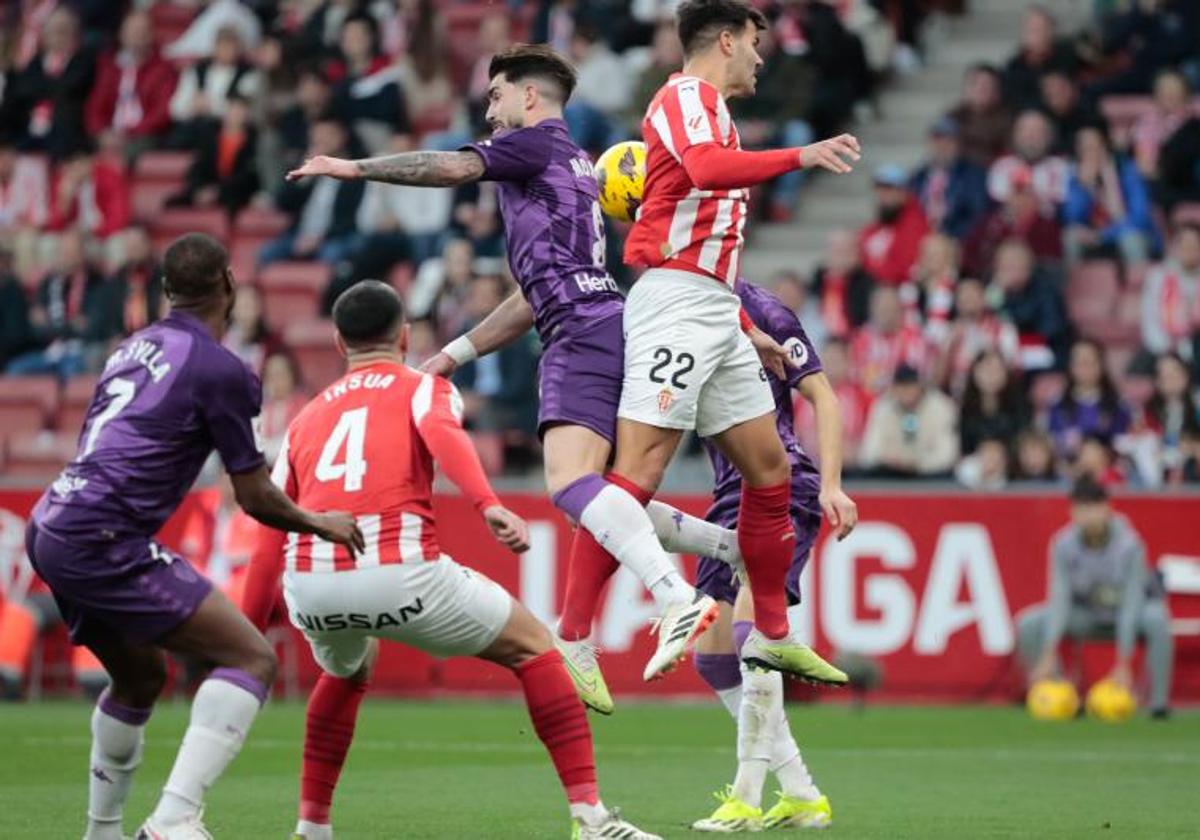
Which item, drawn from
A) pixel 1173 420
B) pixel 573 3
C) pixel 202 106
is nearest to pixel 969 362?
pixel 1173 420

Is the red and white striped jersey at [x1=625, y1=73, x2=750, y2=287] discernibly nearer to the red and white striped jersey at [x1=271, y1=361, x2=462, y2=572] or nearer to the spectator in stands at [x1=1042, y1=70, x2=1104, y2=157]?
the red and white striped jersey at [x1=271, y1=361, x2=462, y2=572]

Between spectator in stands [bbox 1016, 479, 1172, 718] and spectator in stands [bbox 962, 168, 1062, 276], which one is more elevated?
spectator in stands [bbox 962, 168, 1062, 276]

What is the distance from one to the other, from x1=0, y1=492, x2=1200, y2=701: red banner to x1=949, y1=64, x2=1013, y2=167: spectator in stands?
4.24 m

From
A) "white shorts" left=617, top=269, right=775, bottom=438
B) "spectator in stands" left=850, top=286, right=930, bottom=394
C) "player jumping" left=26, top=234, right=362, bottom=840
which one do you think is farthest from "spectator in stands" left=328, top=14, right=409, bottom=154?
"player jumping" left=26, top=234, right=362, bottom=840

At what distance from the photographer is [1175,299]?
18953 mm

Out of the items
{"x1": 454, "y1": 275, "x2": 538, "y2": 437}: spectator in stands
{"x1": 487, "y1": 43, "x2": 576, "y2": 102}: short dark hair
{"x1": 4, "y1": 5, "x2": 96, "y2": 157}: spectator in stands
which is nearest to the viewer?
{"x1": 487, "y1": 43, "x2": 576, "y2": 102}: short dark hair

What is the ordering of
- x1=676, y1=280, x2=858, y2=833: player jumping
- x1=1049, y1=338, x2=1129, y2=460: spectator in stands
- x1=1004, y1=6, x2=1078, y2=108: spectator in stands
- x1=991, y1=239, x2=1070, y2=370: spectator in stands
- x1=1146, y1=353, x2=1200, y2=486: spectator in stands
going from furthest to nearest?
x1=1004, y1=6, x2=1078, y2=108: spectator in stands < x1=991, y1=239, x2=1070, y2=370: spectator in stands < x1=1049, y1=338, x2=1129, y2=460: spectator in stands < x1=1146, y1=353, x2=1200, y2=486: spectator in stands < x1=676, y1=280, x2=858, y2=833: player jumping

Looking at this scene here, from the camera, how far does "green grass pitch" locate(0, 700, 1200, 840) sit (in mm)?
9656

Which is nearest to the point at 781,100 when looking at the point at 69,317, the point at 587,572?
the point at 69,317

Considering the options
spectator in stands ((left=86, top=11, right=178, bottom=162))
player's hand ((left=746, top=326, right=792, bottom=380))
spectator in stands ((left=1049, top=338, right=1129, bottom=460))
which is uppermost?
spectator in stands ((left=86, top=11, right=178, bottom=162))

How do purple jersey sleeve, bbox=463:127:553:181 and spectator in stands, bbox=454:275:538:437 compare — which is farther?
spectator in stands, bbox=454:275:538:437

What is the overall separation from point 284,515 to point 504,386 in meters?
11.9

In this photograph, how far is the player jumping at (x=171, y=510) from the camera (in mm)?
7766

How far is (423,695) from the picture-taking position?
17797 millimetres
